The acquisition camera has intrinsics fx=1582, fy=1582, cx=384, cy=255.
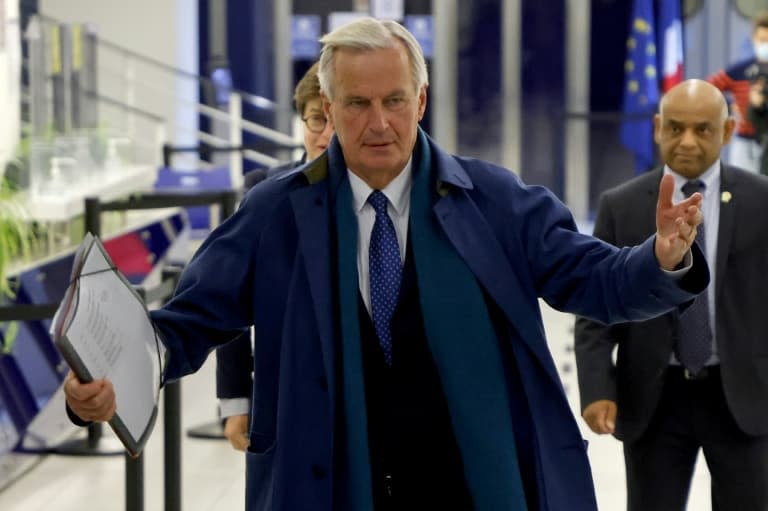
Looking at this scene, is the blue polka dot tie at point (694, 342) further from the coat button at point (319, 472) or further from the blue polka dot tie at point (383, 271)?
the coat button at point (319, 472)

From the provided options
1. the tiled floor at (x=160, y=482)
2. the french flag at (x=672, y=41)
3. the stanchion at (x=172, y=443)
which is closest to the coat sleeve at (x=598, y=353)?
the stanchion at (x=172, y=443)

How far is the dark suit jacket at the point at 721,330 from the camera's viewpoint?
3559mm

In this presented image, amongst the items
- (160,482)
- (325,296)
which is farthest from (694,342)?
(160,482)

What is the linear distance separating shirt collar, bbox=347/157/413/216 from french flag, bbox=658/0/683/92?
486 inches

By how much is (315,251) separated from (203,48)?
13.2 m

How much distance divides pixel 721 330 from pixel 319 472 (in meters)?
1.35

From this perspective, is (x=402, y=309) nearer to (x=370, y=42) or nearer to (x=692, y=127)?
(x=370, y=42)

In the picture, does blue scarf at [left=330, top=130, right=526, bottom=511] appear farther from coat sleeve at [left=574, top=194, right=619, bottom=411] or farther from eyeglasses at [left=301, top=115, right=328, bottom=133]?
eyeglasses at [left=301, top=115, right=328, bottom=133]

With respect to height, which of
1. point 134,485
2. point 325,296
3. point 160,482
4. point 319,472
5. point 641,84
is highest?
point 641,84

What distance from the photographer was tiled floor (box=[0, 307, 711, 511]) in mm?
5812

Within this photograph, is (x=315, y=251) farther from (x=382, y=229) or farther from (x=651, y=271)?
(x=651, y=271)

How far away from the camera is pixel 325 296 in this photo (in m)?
2.55

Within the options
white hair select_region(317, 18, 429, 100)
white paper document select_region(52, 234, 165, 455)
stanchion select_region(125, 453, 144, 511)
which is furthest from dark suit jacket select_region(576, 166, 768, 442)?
stanchion select_region(125, 453, 144, 511)

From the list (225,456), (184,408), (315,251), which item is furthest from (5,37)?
(315,251)
